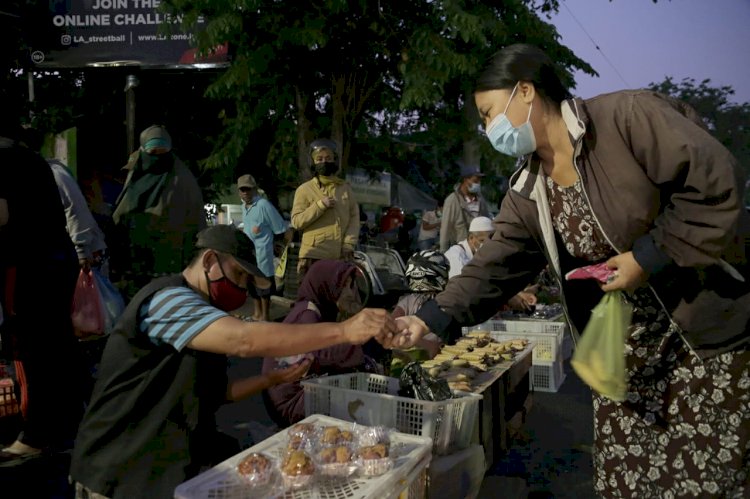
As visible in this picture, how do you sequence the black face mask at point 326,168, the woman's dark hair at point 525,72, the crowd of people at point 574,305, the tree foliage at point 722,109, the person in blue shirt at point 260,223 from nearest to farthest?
the crowd of people at point 574,305 → the woman's dark hair at point 525,72 → the black face mask at point 326,168 → the person in blue shirt at point 260,223 → the tree foliage at point 722,109

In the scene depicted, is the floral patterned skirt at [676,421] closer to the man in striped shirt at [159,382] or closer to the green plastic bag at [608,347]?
the green plastic bag at [608,347]

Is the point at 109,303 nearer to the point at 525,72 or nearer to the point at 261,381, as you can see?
the point at 261,381

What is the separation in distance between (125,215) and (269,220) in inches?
121

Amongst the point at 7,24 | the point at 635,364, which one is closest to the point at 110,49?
the point at 7,24

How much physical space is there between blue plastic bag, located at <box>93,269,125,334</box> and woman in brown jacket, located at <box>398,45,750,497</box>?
2956 mm

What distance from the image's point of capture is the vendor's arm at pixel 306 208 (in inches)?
264

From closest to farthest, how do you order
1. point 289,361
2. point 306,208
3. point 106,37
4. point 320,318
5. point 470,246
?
point 289,361, point 320,318, point 470,246, point 306,208, point 106,37

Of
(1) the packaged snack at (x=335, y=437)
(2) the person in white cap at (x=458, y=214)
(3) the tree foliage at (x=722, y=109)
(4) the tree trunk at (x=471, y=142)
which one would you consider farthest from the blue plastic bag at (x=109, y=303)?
(3) the tree foliage at (x=722, y=109)

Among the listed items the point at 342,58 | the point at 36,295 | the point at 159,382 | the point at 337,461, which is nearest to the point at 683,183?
the point at 337,461

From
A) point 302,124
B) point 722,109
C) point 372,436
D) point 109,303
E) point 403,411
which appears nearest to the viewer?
point 372,436

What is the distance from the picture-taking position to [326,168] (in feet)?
21.9

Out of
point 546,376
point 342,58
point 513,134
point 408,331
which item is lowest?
point 546,376

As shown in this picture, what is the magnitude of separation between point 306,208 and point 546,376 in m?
3.02

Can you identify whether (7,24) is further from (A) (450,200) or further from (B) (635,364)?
(A) (450,200)
